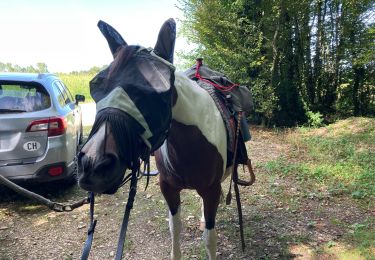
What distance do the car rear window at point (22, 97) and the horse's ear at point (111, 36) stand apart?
3130 mm

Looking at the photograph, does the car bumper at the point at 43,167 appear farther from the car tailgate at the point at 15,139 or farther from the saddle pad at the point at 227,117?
the saddle pad at the point at 227,117

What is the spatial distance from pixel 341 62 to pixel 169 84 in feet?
33.6

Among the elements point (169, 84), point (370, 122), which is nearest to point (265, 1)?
point (370, 122)

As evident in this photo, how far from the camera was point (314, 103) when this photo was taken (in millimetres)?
10930

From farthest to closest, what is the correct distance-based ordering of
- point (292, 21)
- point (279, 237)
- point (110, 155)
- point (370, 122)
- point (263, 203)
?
point (292, 21)
point (370, 122)
point (263, 203)
point (279, 237)
point (110, 155)

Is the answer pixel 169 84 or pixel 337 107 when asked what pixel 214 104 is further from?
pixel 337 107

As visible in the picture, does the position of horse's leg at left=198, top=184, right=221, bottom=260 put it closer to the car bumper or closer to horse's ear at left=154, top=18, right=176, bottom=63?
horse's ear at left=154, top=18, right=176, bottom=63

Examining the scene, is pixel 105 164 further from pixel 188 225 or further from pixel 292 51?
pixel 292 51

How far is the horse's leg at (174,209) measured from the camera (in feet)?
9.15

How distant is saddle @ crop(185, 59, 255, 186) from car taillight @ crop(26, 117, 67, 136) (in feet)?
6.73

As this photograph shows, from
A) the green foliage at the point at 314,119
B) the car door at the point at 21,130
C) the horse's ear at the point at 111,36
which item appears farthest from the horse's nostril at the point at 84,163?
the green foliage at the point at 314,119

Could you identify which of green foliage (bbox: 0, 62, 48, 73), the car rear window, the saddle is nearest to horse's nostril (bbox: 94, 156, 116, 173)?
the saddle

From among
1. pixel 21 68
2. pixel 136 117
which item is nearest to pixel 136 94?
pixel 136 117

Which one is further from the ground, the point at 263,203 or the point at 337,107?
the point at 337,107
